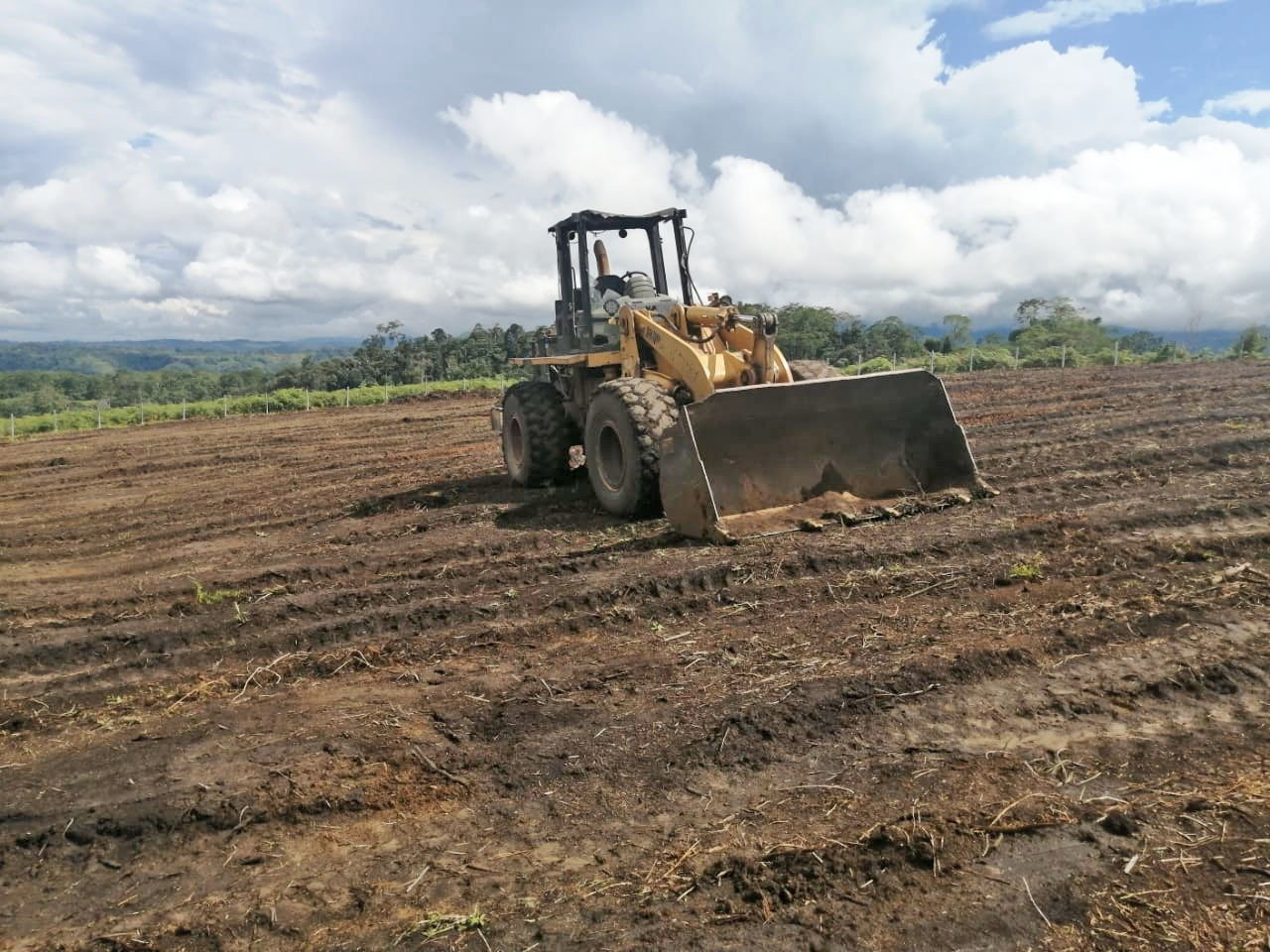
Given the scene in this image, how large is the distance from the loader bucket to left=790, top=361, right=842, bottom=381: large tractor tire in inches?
45.2

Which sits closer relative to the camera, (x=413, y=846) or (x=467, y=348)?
(x=413, y=846)

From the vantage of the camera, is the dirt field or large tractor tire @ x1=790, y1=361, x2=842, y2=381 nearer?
the dirt field

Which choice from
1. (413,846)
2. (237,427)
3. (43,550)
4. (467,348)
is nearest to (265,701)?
(413,846)

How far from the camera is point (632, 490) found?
24.8ft

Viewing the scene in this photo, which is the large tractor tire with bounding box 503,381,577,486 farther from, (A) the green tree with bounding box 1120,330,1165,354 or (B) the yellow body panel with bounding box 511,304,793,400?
(A) the green tree with bounding box 1120,330,1165,354

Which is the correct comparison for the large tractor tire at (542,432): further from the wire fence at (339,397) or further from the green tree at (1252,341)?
the green tree at (1252,341)

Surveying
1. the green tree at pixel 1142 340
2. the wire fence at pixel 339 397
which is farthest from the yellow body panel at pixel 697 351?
the green tree at pixel 1142 340

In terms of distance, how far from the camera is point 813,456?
746cm

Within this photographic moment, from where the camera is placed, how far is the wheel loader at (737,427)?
22.6ft

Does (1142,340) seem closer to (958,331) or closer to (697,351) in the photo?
(958,331)

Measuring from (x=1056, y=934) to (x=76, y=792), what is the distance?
12.3ft

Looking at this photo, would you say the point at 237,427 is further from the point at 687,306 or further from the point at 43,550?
the point at 687,306

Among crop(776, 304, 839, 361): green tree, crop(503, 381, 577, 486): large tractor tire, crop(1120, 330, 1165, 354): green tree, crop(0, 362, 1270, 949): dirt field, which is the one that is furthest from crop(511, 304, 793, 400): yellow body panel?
crop(1120, 330, 1165, 354): green tree

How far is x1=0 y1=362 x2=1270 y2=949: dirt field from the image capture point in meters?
2.68
